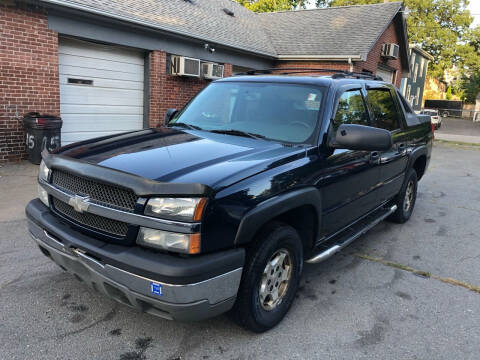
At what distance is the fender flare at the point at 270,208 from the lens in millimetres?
2414

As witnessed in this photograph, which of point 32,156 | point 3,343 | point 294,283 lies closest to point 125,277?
point 3,343

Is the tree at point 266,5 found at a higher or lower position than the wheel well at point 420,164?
higher

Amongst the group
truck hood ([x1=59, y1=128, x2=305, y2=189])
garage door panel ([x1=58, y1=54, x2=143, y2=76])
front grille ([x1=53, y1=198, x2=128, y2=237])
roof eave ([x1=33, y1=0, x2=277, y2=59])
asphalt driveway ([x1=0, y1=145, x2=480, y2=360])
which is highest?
roof eave ([x1=33, y1=0, x2=277, y2=59])

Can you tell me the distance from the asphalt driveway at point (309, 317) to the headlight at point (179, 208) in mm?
987

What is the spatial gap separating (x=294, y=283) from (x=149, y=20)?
28.7 ft

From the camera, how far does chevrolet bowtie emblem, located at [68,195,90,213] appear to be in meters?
2.52

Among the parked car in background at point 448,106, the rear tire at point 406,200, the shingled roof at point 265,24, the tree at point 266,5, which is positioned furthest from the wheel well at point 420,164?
the parked car in background at point 448,106

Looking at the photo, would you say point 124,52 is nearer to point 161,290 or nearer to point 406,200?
point 406,200

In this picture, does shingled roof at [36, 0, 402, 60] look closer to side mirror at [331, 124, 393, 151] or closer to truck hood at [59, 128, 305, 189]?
truck hood at [59, 128, 305, 189]

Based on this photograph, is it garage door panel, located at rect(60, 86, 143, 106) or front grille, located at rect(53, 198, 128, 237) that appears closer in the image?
front grille, located at rect(53, 198, 128, 237)

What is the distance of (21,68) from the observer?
788 cm

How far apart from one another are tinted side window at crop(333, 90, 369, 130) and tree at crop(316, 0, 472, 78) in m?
47.6

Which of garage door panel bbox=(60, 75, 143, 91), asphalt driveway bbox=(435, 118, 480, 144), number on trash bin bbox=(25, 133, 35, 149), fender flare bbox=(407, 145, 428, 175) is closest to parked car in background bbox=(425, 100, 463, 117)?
asphalt driveway bbox=(435, 118, 480, 144)

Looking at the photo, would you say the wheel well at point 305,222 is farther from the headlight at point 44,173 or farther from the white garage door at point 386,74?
the white garage door at point 386,74
